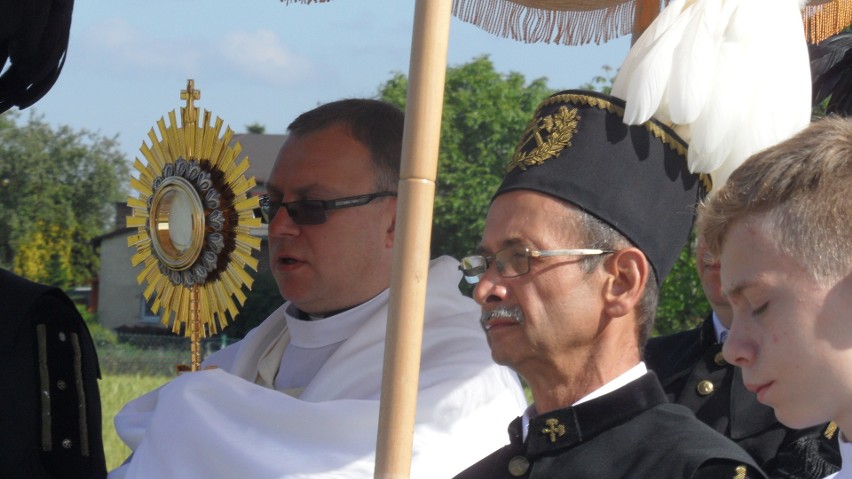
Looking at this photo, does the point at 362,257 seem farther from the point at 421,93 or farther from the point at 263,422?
the point at 421,93

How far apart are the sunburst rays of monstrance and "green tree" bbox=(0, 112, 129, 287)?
28215mm

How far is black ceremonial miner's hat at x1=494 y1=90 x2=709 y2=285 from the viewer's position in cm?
212

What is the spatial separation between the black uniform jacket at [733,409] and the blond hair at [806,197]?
36.8 inches

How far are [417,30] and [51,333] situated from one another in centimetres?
166

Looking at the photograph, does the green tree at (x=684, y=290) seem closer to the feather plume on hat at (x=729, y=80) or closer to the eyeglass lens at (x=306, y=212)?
the eyeglass lens at (x=306, y=212)

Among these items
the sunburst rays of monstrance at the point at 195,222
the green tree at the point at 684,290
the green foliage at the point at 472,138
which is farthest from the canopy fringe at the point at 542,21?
the green foliage at the point at 472,138

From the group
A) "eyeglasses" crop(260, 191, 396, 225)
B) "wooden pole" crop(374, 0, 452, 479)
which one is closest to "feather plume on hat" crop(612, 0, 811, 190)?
"wooden pole" crop(374, 0, 452, 479)

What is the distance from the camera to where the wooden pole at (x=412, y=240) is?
63.2 inches

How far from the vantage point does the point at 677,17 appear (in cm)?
214

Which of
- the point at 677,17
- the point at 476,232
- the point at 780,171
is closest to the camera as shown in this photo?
the point at 780,171

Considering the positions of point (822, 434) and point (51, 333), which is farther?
point (51, 333)

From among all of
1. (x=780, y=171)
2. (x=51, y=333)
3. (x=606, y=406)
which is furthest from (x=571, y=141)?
(x=51, y=333)

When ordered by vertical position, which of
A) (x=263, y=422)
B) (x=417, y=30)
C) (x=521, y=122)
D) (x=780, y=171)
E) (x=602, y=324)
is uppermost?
(x=521, y=122)

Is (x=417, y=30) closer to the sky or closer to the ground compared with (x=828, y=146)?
closer to the sky
